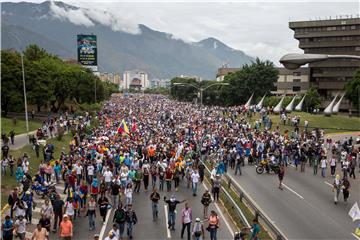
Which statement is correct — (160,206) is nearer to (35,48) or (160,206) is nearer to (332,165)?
(332,165)

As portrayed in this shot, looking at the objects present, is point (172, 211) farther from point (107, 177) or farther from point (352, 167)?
point (352, 167)

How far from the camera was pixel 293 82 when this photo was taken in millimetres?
111750

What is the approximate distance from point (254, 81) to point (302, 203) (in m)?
80.4

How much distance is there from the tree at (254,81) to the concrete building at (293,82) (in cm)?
1074

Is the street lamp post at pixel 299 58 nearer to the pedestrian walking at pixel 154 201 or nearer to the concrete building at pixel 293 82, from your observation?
the pedestrian walking at pixel 154 201

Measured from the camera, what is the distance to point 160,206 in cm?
2036

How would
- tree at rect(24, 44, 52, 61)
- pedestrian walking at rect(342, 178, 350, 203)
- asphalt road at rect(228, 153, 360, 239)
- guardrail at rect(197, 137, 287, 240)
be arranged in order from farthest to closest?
tree at rect(24, 44, 52, 61), pedestrian walking at rect(342, 178, 350, 203), asphalt road at rect(228, 153, 360, 239), guardrail at rect(197, 137, 287, 240)

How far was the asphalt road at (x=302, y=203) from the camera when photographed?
16500 millimetres

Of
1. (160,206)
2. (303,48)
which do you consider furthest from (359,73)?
(160,206)

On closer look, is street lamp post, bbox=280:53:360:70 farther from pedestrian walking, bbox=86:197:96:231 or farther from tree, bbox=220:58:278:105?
tree, bbox=220:58:278:105

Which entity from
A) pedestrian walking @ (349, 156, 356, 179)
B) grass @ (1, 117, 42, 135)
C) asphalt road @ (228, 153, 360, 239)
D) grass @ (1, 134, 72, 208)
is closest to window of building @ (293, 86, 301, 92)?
grass @ (1, 117, 42, 135)

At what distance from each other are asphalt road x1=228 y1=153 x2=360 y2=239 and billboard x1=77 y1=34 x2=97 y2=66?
93.9 metres

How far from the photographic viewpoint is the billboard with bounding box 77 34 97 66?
116 meters

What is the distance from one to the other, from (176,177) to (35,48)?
246 ft
